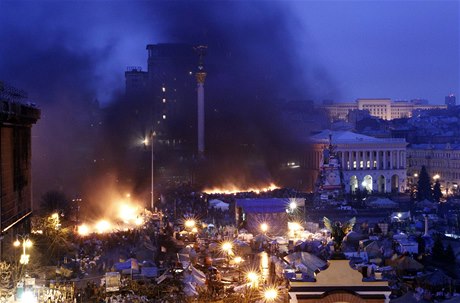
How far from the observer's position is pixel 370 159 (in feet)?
153

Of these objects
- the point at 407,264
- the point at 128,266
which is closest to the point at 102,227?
the point at 128,266

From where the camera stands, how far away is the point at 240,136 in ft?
156

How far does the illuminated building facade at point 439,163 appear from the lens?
48.2 meters

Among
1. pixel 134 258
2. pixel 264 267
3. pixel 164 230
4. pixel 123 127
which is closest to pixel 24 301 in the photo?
pixel 134 258

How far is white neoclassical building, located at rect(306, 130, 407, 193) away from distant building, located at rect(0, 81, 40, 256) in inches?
1055

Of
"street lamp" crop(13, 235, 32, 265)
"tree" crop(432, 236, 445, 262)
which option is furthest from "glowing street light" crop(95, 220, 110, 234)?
"tree" crop(432, 236, 445, 262)

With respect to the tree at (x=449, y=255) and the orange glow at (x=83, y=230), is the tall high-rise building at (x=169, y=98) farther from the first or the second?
the tree at (x=449, y=255)

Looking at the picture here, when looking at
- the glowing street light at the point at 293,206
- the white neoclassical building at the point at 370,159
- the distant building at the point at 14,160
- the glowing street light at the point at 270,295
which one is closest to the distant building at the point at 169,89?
the white neoclassical building at the point at 370,159

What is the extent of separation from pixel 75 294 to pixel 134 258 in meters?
3.22

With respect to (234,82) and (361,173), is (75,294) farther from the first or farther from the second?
(234,82)

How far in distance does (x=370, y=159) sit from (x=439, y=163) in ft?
22.7

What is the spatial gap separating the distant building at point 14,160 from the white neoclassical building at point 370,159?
26794 millimetres

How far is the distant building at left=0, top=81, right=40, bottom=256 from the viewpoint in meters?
16.9

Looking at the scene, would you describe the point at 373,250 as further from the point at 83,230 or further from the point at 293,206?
the point at 83,230
